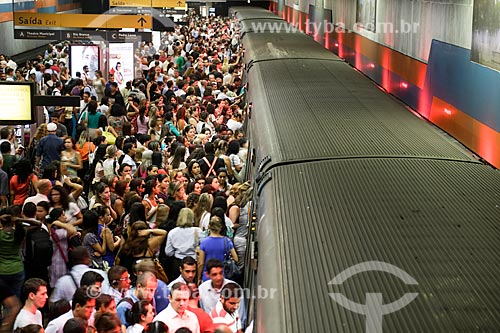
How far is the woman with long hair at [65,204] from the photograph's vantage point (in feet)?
28.9

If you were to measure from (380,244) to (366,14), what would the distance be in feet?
40.5

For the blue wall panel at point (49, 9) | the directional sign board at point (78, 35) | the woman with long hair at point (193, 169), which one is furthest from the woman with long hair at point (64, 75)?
the blue wall panel at point (49, 9)

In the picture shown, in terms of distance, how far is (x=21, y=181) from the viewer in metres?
10.3

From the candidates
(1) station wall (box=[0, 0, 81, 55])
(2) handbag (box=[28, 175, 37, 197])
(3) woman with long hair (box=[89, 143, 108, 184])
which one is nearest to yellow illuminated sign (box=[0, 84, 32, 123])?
(2) handbag (box=[28, 175, 37, 197])

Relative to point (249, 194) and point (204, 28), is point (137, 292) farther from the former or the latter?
point (204, 28)

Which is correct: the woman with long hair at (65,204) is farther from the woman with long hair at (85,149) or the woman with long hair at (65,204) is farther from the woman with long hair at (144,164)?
the woman with long hair at (85,149)

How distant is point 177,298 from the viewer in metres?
5.60

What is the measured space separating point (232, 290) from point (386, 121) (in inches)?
71.7

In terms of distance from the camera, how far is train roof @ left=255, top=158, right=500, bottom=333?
2891 millimetres

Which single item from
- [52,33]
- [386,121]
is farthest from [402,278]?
[52,33]

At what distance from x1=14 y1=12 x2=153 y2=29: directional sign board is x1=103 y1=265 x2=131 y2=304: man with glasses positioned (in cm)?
1470

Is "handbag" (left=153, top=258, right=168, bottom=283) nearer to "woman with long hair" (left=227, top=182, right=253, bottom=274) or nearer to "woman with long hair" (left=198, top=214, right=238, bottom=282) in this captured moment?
"woman with long hair" (left=198, top=214, right=238, bottom=282)

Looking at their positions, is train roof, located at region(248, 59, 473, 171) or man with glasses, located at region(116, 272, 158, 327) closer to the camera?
train roof, located at region(248, 59, 473, 171)

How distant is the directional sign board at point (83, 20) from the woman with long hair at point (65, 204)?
1211cm
